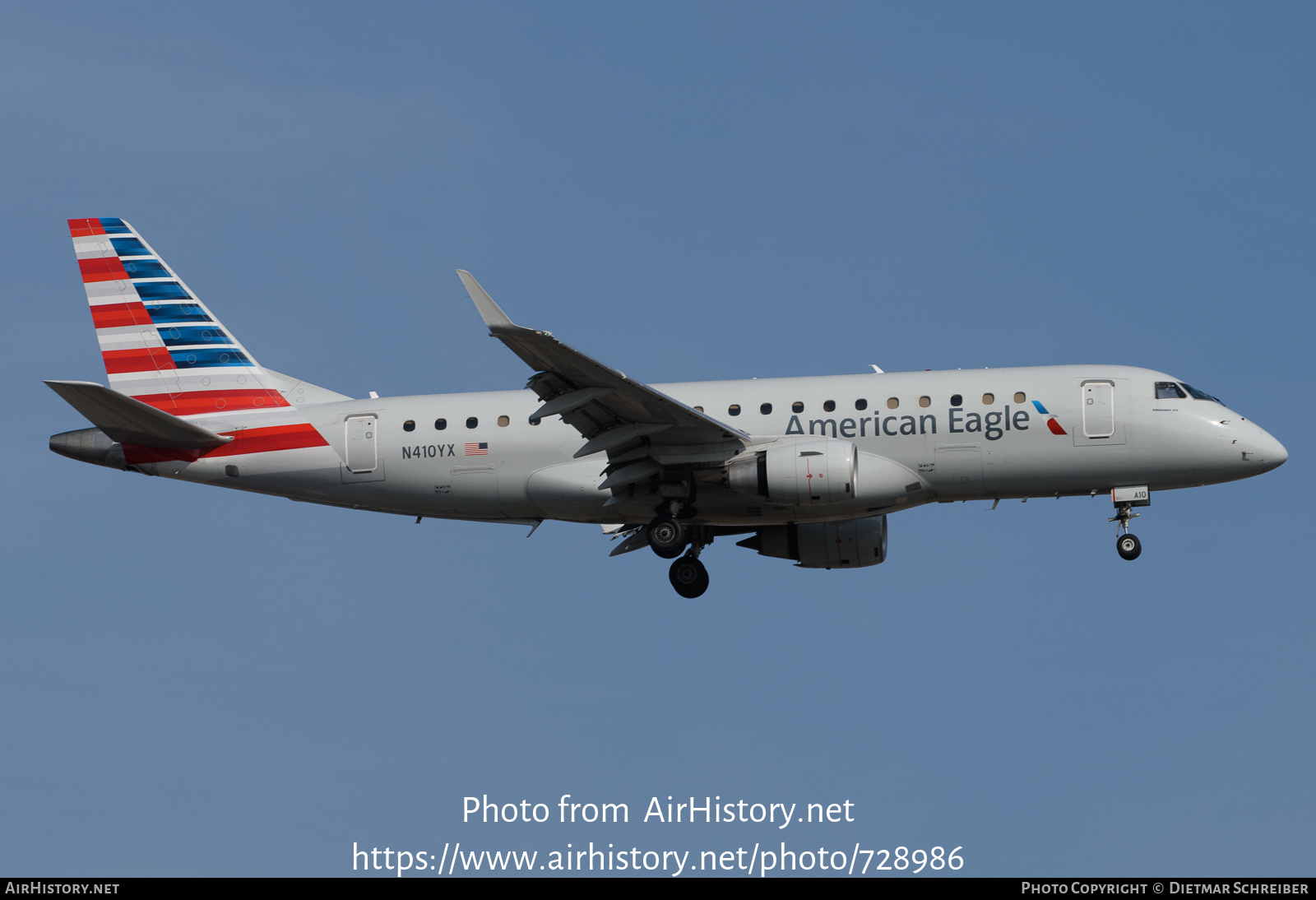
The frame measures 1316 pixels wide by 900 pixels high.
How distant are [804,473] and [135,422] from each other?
605 inches

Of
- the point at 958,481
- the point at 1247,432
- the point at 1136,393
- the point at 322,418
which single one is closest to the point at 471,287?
the point at 322,418

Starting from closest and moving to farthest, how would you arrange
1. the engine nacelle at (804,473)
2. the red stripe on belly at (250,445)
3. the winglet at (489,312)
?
the winglet at (489,312) → the engine nacelle at (804,473) → the red stripe on belly at (250,445)

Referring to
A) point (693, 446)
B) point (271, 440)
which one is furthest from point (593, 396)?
point (271, 440)

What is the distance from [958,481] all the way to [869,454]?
2.05 metres

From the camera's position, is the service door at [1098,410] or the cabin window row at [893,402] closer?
the service door at [1098,410]

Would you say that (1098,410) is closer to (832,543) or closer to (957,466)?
(957,466)

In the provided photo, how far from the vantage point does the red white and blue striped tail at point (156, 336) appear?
36375 millimetres

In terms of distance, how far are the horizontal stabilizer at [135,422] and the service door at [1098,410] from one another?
1996 cm

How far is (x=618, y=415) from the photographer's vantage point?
31656mm

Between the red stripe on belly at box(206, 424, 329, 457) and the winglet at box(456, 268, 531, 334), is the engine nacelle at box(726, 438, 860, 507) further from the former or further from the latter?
Result: the red stripe on belly at box(206, 424, 329, 457)

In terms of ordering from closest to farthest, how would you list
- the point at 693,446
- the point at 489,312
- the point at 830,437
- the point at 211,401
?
1. the point at 489,312
2. the point at 693,446
3. the point at 830,437
4. the point at 211,401

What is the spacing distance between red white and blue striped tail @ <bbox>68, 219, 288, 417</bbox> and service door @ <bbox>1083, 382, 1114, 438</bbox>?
62.4 feet

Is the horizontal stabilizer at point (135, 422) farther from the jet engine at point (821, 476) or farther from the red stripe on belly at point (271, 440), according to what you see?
the jet engine at point (821, 476)

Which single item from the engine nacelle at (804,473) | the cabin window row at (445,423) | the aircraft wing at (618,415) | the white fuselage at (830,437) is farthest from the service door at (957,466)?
the cabin window row at (445,423)
